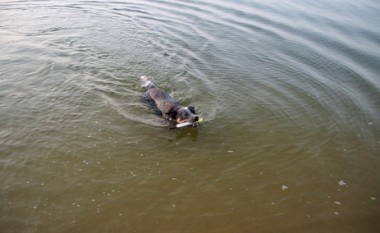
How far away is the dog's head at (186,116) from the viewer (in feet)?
32.9

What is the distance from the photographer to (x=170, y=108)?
10766mm

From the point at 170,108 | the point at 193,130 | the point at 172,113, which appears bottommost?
the point at 193,130

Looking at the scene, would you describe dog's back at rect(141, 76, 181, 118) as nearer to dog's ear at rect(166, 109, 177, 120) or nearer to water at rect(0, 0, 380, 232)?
dog's ear at rect(166, 109, 177, 120)

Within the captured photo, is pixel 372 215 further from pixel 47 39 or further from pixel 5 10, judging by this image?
pixel 5 10

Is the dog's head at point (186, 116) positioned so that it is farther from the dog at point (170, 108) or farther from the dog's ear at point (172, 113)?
the dog's ear at point (172, 113)

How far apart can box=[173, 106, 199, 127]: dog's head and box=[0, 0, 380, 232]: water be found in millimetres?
476

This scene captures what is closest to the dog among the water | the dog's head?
the dog's head

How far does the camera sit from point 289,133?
1055 centimetres

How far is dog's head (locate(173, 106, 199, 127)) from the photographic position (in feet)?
32.9

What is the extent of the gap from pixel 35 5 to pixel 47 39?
21.3ft

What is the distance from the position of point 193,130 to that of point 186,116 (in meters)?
0.60

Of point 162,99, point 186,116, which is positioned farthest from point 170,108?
point 186,116

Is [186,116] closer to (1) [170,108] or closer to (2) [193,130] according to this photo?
(2) [193,130]

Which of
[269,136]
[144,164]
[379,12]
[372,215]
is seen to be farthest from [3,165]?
[379,12]
